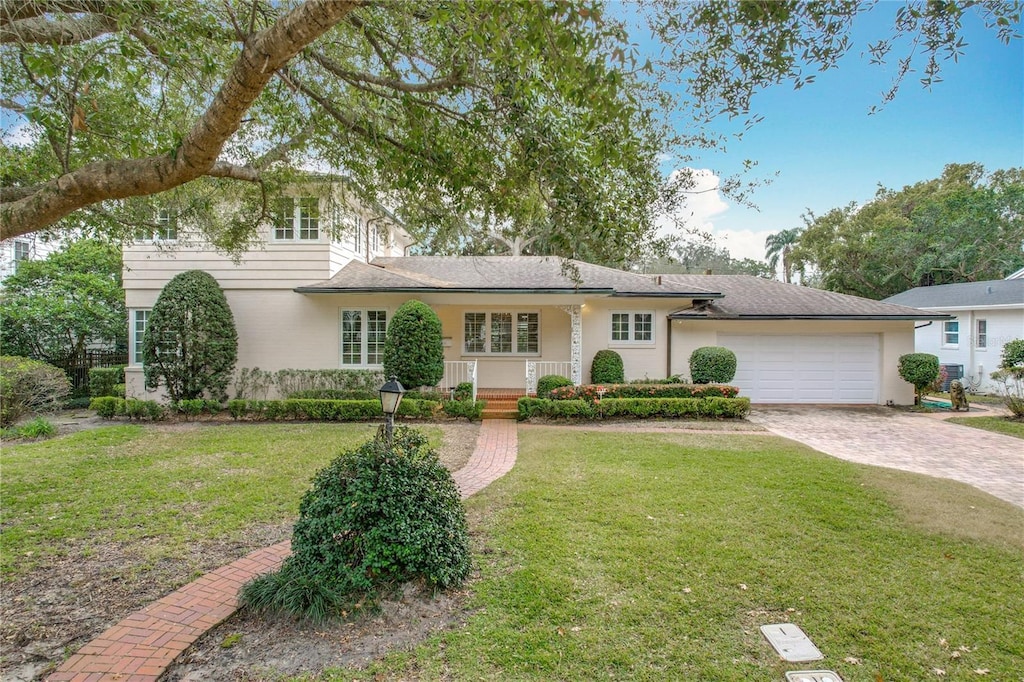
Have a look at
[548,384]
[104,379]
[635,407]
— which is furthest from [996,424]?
[104,379]

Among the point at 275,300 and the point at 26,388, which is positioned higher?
the point at 275,300

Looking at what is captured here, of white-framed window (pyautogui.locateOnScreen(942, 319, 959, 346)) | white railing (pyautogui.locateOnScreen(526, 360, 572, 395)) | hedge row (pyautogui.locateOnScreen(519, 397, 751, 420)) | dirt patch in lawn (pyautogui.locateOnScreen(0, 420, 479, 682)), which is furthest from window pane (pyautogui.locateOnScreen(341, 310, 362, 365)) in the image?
white-framed window (pyautogui.locateOnScreen(942, 319, 959, 346))

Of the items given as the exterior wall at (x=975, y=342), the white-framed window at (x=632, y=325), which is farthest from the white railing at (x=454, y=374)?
the exterior wall at (x=975, y=342)

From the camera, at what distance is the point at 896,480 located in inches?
263

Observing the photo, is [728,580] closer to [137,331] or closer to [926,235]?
[137,331]

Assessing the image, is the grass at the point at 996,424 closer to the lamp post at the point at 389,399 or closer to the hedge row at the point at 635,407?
the hedge row at the point at 635,407

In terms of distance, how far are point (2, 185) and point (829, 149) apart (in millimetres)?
12825

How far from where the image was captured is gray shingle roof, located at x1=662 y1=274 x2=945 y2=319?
43.8ft

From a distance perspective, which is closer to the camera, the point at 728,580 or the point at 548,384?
the point at 728,580

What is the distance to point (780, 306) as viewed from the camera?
14133 mm

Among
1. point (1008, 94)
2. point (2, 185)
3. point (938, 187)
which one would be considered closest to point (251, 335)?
point (2, 185)

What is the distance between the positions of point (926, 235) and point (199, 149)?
3374 cm

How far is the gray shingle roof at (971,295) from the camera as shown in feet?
55.7

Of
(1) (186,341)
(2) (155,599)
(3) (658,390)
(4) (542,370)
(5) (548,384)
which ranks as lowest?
(2) (155,599)
